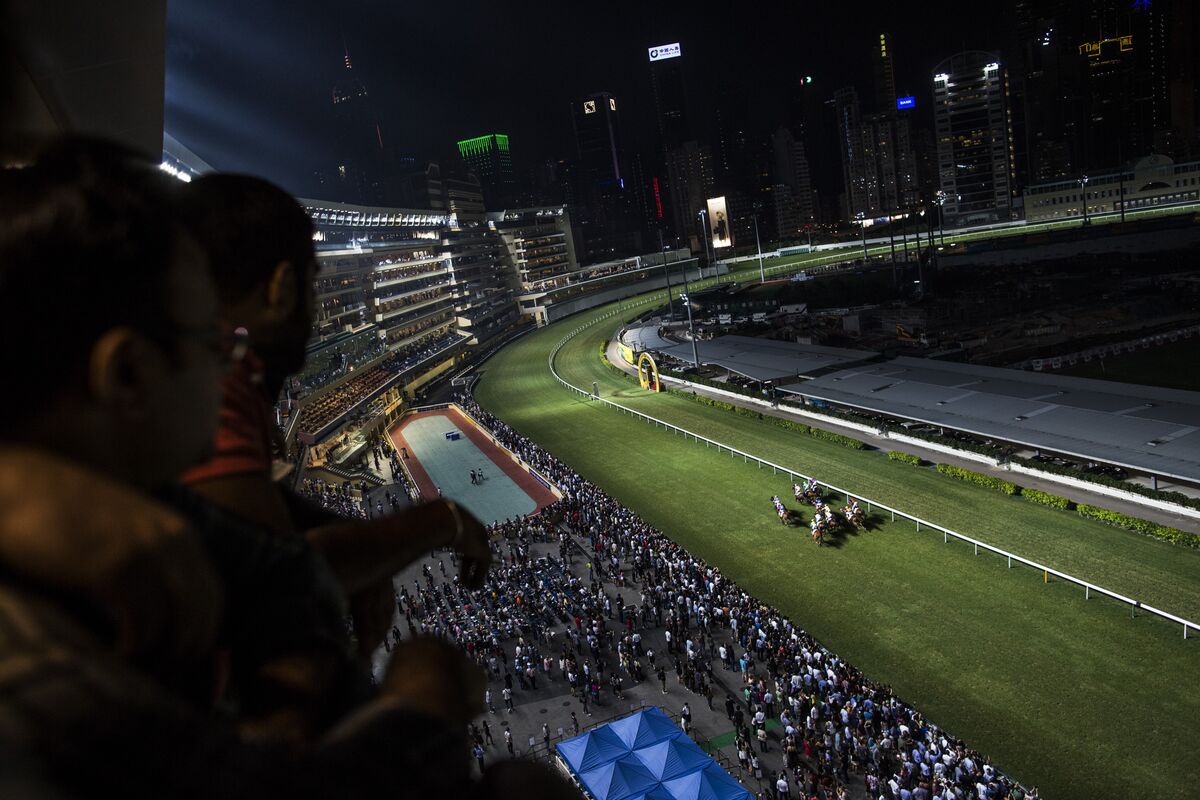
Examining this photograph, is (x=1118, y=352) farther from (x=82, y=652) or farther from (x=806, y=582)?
(x=82, y=652)

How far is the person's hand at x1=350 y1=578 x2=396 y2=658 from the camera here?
2521 mm

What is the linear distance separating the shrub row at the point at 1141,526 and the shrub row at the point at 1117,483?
1498mm

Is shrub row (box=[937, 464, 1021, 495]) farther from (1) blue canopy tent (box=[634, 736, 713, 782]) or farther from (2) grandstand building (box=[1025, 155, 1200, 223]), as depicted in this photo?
(2) grandstand building (box=[1025, 155, 1200, 223])

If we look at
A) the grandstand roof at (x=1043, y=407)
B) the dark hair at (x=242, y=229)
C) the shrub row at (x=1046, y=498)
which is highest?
the dark hair at (x=242, y=229)

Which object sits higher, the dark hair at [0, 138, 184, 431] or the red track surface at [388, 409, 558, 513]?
the dark hair at [0, 138, 184, 431]

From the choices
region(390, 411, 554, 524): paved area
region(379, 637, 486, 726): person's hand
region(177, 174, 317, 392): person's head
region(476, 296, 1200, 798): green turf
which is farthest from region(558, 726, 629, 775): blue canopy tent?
region(390, 411, 554, 524): paved area

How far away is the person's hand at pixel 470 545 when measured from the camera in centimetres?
264

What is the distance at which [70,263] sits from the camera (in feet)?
4.00

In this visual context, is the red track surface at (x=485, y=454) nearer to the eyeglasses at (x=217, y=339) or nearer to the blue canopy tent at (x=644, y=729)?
the blue canopy tent at (x=644, y=729)

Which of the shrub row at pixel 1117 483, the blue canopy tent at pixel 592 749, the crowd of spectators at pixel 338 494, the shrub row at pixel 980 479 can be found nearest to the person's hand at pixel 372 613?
the blue canopy tent at pixel 592 749

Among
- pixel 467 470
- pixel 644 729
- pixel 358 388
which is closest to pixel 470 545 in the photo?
pixel 644 729

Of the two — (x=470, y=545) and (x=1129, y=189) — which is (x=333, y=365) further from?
(x=1129, y=189)

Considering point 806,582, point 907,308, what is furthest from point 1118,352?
point 806,582

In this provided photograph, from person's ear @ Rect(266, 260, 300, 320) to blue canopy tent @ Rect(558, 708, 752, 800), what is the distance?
15.8 metres
